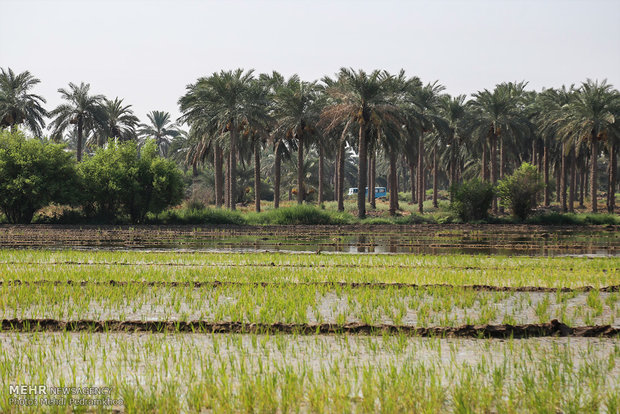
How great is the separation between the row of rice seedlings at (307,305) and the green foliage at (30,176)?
29553 millimetres

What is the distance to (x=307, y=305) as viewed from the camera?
9.80 m

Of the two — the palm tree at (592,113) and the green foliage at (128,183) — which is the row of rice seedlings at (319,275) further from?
the palm tree at (592,113)

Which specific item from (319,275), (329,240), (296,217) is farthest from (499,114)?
(319,275)

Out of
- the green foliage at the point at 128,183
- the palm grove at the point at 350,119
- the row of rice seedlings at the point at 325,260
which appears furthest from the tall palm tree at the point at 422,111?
the row of rice seedlings at the point at 325,260

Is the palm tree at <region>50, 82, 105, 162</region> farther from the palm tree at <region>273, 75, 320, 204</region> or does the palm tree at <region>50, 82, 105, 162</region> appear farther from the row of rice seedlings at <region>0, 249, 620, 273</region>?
the row of rice seedlings at <region>0, 249, 620, 273</region>

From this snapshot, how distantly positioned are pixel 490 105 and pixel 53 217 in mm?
34323

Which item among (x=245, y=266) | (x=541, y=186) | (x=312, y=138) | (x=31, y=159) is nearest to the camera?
(x=245, y=266)

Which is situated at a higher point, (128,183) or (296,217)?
(128,183)

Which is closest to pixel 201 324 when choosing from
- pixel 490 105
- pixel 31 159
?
pixel 31 159

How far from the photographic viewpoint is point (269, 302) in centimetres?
983

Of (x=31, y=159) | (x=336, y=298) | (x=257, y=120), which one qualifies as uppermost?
(x=257, y=120)

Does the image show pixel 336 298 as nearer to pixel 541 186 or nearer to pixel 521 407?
pixel 521 407

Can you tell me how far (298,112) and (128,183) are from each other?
1468cm

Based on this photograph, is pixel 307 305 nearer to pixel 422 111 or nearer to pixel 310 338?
pixel 310 338
